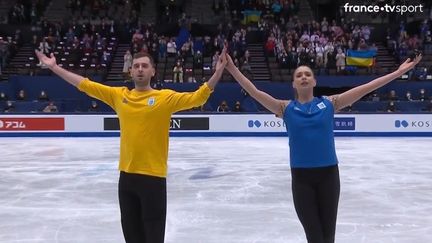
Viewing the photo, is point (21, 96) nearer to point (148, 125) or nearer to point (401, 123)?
point (401, 123)

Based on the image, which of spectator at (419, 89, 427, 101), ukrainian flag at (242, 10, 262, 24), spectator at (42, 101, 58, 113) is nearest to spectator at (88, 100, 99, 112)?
spectator at (42, 101, 58, 113)

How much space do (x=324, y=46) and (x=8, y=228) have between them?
16863mm

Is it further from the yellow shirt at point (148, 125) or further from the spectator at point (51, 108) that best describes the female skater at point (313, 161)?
the spectator at point (51, 108)

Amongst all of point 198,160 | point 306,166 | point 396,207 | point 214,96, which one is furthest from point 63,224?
point 214,96

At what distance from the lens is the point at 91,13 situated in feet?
82.6

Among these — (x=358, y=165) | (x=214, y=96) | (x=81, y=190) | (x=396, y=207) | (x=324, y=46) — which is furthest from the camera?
(x=324, y=46)

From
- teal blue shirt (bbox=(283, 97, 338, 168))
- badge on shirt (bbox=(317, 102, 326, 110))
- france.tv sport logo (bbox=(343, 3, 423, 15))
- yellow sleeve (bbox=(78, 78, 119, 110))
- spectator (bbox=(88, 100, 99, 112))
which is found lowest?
spectator (bbox=(88, 100, 99, 112))

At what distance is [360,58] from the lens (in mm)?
20906

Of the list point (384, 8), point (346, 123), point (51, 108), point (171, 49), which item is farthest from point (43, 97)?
point (384, 8)

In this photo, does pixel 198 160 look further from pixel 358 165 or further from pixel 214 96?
pixel 214 96

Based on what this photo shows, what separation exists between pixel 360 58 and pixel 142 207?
1850cm

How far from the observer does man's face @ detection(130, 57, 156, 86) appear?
357cm

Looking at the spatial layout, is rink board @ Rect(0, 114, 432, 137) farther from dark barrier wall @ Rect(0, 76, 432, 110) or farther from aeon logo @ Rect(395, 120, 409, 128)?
dark barrier wall @ Rect(0, 76, 432, 110)

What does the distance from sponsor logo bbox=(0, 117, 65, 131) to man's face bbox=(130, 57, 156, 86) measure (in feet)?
45.6
